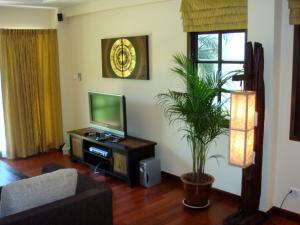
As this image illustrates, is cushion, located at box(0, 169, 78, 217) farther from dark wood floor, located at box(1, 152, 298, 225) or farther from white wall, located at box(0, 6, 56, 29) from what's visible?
white wall, located at box(0, 6, 56, 29)

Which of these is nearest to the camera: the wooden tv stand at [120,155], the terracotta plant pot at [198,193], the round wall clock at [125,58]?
the terracotta plant pot at [198,193]

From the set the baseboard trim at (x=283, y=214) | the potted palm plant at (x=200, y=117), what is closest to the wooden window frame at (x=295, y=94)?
the potted palm plant at (x=200, y=117)

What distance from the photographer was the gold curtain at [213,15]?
3.47 metres

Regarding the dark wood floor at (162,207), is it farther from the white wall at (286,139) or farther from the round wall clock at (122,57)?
the round wall clock at (122,57)

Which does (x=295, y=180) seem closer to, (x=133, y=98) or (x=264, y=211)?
(x=264, y=211)

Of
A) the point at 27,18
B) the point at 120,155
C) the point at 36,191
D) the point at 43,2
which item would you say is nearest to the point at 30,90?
the point at 27,18

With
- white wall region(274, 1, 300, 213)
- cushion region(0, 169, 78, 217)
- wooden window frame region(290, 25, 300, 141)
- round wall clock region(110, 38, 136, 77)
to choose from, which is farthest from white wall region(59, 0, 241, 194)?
cushion region(0, 169, 78, 217)

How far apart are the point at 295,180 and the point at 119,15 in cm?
312

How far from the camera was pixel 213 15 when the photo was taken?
12.1 ft

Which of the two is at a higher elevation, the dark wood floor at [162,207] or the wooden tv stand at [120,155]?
the wooden tv stand at [120,155]

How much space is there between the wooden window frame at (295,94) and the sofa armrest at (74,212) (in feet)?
6.09

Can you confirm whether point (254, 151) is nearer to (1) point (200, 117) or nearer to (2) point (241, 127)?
(2) point (241, 127)

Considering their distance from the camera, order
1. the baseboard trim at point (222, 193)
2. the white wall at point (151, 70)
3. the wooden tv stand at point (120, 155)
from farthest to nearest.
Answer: the wooden tv stand at point (120, 155), the white wall at point (151, 70), the baseboard trim at point (222, 193)

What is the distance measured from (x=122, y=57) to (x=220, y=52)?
1558mm
